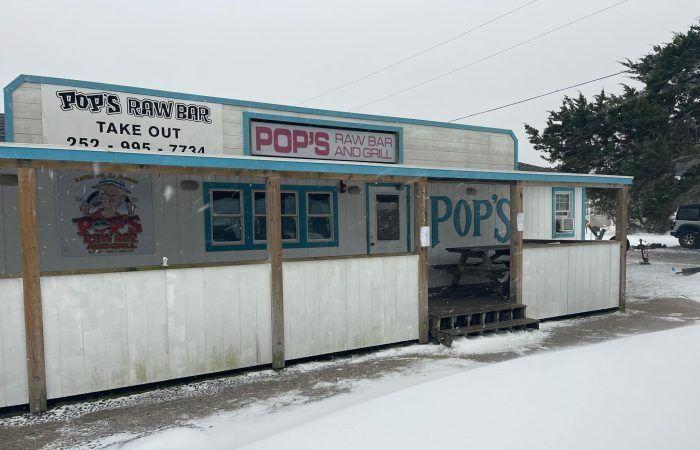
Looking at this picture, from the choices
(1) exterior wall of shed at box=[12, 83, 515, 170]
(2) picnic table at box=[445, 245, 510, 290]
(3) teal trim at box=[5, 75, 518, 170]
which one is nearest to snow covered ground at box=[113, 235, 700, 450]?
(2) picnic table at box=[445, 245, 510, 290]

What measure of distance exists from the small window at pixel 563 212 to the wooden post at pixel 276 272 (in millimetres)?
8900

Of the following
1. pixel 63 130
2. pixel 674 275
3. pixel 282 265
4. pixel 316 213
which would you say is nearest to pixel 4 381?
pixel 282 265

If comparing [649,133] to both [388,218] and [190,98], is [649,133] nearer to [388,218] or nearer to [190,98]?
[388,218]

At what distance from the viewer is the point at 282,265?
21.1 feet

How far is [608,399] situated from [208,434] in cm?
367

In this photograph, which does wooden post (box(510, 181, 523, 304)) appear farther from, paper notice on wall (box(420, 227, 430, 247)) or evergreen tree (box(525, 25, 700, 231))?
evergreen tree (box(525, 25, 700, 231))

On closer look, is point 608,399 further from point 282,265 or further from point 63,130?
point 63,130

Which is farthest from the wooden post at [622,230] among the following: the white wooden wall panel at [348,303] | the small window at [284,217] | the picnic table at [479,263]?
the small window at [284,217]

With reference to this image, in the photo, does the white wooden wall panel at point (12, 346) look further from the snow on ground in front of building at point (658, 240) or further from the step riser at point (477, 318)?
the snow on ground in front of building at point (658, 240)

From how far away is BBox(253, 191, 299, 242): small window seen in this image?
881 centimetres

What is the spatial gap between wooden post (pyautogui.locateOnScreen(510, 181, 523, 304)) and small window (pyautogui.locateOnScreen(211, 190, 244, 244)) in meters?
5.16

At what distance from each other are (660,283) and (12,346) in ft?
53.1

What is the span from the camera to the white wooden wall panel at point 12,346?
4934 millimetres

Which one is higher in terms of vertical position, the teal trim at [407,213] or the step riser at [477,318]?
the teal trim at [407,213]
